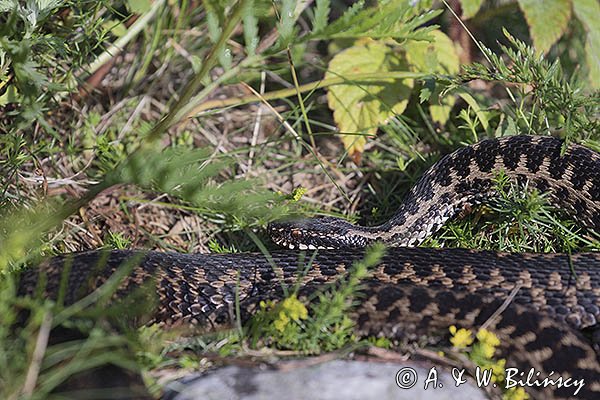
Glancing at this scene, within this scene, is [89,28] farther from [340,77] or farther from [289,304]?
[289,304]

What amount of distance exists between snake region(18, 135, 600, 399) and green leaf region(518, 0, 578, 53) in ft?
3.27

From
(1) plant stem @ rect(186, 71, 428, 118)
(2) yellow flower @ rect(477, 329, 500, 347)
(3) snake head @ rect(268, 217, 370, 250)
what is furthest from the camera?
(1) plant stem @ rect(186, 71, 428, 118)

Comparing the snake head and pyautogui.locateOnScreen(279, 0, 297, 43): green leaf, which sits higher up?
pyautogui.locateOnScreen(279, 0, 297, 43): green leaf

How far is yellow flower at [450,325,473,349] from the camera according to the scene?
383 centimetres

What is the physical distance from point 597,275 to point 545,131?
6.17ft

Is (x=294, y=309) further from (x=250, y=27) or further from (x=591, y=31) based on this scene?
(x=591, y=31)

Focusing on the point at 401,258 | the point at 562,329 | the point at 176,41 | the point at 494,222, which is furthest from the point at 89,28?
the point at 562,329

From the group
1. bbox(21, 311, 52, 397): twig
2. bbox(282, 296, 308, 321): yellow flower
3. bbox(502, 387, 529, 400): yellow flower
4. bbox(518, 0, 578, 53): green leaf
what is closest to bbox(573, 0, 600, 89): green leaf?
bbox(518, 0, 578, 53): green leaf

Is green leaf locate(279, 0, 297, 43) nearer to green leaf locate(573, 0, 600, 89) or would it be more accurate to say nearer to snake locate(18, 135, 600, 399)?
snake locate(18, 135, 600, 399)

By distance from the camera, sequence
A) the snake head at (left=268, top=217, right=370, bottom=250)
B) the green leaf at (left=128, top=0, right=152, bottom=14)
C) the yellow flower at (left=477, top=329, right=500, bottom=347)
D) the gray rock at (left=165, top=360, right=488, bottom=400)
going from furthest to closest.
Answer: the snake head at (left=268, top=217, right=370, bottom=250)
the green leaf at (left=128, top=0, right=152, bottom=14)
the yellow flower at (left=477, top=329, right=500, bottom=347)
the gray rock at (left=165, top=360, right=488, bottom=400)

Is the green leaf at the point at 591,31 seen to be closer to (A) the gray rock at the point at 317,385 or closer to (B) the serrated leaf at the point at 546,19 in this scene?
(B) the serrated leaf at the point at 546,19

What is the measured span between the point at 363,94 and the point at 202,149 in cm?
281

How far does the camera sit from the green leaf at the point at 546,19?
6.25 m

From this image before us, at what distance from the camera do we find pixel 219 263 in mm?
5125
